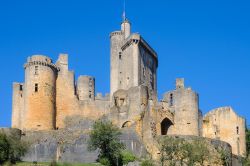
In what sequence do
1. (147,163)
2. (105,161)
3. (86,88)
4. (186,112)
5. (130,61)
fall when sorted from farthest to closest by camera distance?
(86,88) → (130,61) → (186,112) → (105,161) → (147,163)

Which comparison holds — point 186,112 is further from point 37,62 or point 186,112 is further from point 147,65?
point 37,62

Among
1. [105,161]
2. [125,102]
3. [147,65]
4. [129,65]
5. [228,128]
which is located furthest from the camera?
[147,65]

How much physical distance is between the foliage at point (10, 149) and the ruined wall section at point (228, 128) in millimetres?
23359

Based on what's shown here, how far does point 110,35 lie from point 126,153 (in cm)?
2567

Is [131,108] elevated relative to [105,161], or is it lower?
elevated

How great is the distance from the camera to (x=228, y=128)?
94562mm

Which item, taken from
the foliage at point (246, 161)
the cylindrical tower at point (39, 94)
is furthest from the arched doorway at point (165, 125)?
the cylindrical tower at point (39, 94)

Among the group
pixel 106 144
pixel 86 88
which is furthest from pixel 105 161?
pixel 86 88

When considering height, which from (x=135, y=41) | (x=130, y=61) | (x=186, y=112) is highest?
(x=135, y=41)

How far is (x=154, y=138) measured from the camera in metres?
86.6

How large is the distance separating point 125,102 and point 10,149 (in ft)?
58.6

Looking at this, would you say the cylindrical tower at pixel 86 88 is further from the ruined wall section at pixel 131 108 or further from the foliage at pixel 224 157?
the foliage at pixel 224 157

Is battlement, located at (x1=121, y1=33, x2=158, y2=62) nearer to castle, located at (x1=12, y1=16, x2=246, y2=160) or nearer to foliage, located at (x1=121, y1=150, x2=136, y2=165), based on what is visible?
castle, located at (x1=12, y1=16, x2=246, y2=160)

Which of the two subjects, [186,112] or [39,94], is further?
[39,94]
